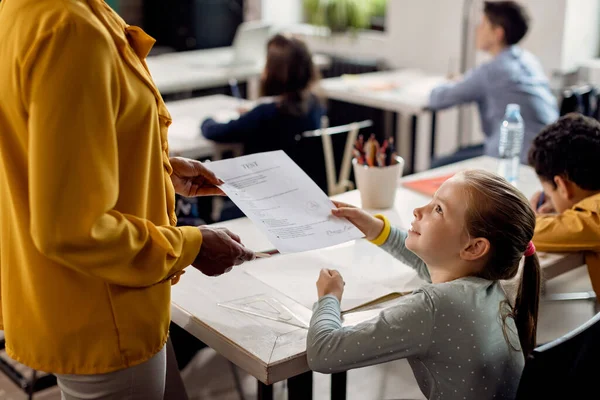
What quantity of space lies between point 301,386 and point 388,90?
292cm

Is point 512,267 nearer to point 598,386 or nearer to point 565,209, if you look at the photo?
point 598,386

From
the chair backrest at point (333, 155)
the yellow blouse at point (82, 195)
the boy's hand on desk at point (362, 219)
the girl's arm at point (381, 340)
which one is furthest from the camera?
the chair backrest at point (333, 155)

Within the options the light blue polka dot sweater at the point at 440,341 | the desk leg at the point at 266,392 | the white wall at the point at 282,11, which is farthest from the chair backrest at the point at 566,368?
the white wall at the point at 282,11

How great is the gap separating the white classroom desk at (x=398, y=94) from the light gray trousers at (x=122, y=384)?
263cm

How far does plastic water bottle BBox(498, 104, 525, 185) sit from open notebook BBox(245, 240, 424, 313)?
785 mm

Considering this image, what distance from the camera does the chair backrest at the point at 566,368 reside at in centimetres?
120

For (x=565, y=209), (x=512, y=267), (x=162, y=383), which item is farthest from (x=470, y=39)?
(x=162, y=383)

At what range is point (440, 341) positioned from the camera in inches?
52.5

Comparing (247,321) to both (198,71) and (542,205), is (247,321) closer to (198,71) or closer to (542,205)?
(542,205)

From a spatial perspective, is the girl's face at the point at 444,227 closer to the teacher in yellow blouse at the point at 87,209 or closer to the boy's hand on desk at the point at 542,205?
the teacher in yellow blouse at the point at 87,209

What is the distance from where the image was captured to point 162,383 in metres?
1.24

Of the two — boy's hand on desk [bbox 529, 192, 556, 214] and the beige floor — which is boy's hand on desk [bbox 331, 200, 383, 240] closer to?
boy's hand on desk [bbox 529, 192, 556, 214]

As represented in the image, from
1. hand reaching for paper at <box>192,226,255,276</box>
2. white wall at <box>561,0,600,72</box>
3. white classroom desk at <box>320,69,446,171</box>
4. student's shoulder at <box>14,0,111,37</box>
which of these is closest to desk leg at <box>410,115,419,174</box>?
white classroom desk at <box>320,69,446,171</box>

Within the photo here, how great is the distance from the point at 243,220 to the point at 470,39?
2921 millimetres
